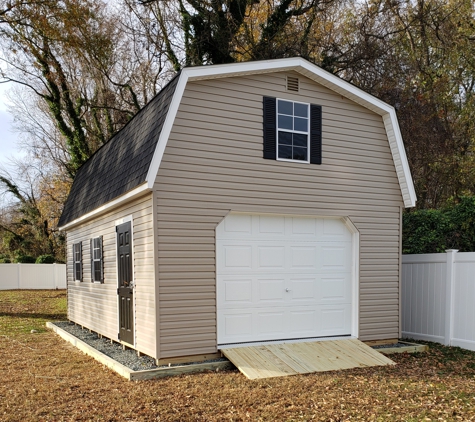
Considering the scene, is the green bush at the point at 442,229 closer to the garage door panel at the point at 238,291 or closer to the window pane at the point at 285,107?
the window pane at the point at 285,107

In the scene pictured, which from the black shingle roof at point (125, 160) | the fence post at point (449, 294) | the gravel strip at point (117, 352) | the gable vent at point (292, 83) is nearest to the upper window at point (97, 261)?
the black shingle roof at point (125, 160)

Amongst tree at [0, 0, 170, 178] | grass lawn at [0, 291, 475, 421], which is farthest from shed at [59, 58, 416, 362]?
tree at [0, 0, 170, 178]

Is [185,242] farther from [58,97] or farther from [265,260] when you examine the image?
[58,97]

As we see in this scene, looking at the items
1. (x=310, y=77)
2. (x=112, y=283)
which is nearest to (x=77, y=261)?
(x=112, y=283)

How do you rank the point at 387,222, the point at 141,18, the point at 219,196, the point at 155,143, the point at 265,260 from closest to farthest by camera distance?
1. the point at 155,143
2. the point at 219,196
3. the point at 265,260
4. the point at 387,222
5. the point at 141,18

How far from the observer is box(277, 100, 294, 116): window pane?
25.7 feet

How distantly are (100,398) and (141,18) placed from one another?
15241 mm

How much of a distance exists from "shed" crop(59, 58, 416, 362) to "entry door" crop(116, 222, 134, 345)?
4 cm

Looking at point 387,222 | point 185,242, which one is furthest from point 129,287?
point 387,222

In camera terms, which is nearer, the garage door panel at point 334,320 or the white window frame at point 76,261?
the garage door panel at point 334,320

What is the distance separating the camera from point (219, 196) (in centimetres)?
724

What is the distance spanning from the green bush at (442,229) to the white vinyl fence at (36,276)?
64.3 feet

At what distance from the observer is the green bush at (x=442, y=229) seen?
1021cm

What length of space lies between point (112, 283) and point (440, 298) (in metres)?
6.47
